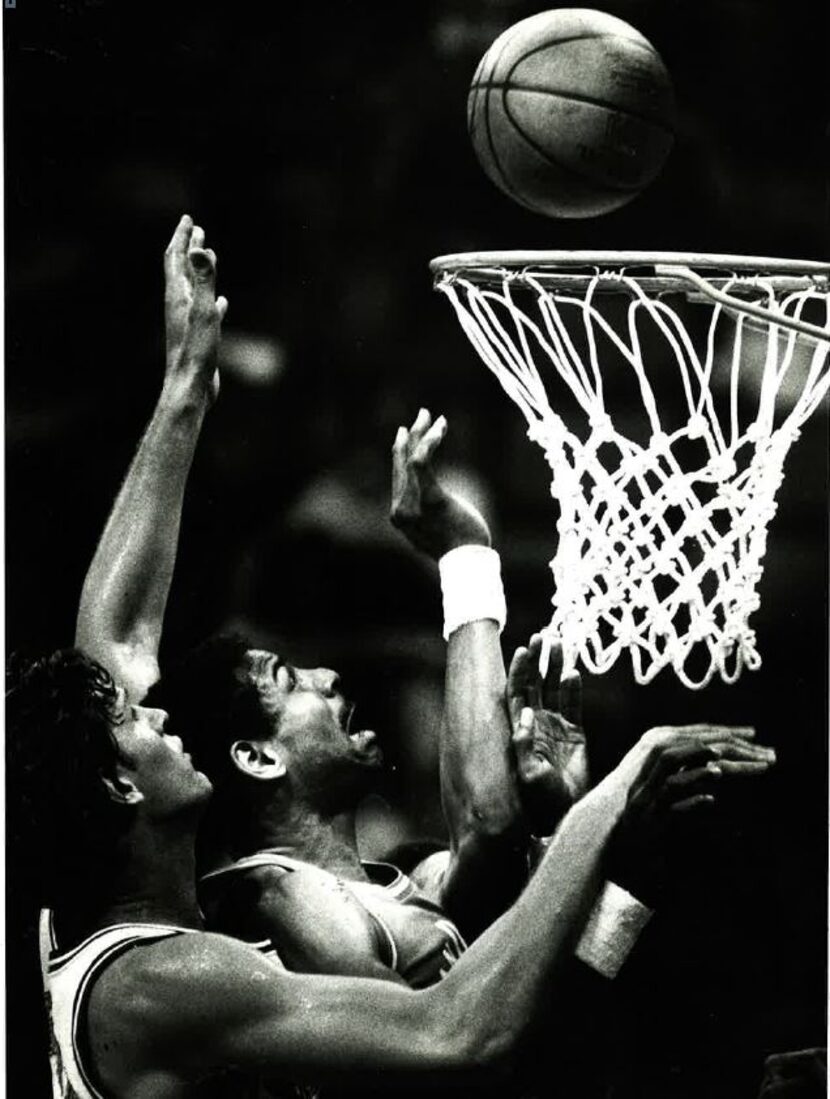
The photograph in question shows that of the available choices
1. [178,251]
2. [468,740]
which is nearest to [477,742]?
[468,740]

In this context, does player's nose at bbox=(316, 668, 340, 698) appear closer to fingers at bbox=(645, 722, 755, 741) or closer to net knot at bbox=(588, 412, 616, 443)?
fingers at bbox=(645, 722, 755, 741)

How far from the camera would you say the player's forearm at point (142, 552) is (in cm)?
352

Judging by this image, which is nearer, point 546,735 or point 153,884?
point 153,884

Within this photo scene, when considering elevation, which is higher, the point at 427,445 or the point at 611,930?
the point at 427,445

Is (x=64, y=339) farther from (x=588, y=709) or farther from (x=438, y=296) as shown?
(x=588, y=709)

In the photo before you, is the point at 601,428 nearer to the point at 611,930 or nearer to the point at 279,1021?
the point at 611,930

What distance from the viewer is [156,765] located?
3447 millimetres

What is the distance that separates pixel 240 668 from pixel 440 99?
112 centimetres

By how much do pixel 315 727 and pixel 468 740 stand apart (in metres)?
0.27

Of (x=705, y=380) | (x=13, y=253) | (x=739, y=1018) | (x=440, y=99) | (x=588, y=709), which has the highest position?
(x=440, y=99)

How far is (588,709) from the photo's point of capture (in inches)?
148

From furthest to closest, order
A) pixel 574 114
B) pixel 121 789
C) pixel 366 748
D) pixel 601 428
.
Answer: pixel 366 748 < pixel 121 789 < pixel 601 428 < pixel 574 114

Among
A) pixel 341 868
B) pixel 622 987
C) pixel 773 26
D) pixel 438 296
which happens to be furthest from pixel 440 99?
pixel 622 987

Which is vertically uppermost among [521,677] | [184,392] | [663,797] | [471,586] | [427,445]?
[184,392]
